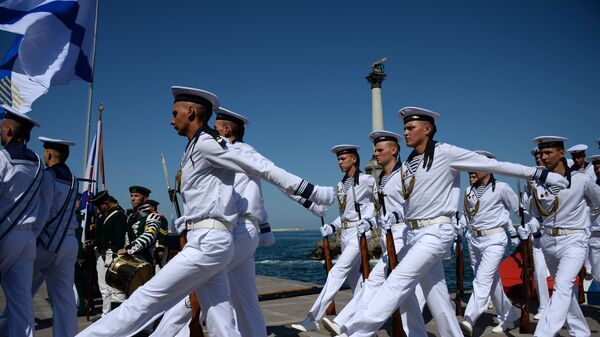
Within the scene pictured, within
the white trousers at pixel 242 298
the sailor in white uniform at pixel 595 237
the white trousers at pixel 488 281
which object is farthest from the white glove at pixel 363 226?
the sailor in white uniform at pixel 595 237

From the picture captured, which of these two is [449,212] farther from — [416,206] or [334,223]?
[334,223]

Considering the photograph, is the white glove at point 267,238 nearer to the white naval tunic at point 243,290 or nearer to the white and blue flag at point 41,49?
the white naval tunic at point 243,290

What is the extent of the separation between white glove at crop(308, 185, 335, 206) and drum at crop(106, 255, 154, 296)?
11.7ft

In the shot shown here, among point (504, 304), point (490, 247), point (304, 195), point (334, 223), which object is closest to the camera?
point (304, 195)

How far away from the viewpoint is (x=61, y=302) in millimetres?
4781

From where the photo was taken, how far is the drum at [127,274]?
19.0 ft

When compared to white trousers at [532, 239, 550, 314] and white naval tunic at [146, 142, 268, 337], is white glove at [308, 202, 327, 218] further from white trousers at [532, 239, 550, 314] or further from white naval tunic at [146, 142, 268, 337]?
white trousers at [532, 239, 550, 314]

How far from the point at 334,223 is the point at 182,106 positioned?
429cm

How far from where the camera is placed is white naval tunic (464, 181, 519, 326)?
611cm

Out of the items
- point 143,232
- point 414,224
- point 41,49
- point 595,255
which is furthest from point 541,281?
point 41,49

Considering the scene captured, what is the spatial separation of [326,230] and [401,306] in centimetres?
254

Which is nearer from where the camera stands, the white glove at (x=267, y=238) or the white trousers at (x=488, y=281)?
the white glove at (x=267, y=238)

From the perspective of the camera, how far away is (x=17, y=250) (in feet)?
13.9

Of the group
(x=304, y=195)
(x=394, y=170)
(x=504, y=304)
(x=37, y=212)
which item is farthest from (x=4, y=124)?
(x=504, y=304)
